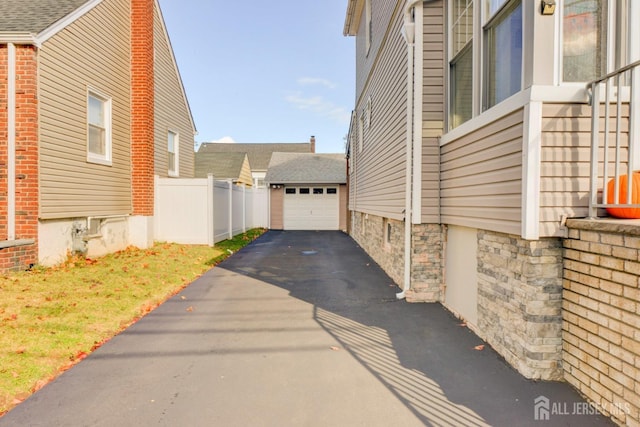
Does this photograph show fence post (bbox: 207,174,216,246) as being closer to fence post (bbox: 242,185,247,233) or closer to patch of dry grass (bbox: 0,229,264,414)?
patch of dry grass (bbox: 0,229,264,414)

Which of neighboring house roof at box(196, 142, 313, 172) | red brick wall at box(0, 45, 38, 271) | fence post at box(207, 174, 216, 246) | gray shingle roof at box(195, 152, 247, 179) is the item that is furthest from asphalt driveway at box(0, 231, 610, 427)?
neighboring house roof at box(196, 142, 313, 172)

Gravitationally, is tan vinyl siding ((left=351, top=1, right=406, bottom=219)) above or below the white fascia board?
below

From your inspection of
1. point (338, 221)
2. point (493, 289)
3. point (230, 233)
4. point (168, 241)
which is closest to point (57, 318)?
point (493, 289)

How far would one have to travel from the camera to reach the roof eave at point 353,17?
12.8 m

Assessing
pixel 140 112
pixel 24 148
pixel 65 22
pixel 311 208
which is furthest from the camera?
pixel 311 208

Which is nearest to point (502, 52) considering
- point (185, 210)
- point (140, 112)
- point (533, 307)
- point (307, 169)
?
point (533, 307)

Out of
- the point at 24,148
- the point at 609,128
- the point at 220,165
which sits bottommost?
the point at 609,128

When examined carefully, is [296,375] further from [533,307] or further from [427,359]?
[533,307]

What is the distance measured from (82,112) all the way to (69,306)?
5249 mm

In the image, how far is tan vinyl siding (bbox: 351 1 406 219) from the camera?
6434 mm

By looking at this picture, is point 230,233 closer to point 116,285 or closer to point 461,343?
point 116,285

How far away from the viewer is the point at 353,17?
45.3 feet

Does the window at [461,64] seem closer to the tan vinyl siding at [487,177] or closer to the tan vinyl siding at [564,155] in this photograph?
the tan vinyl siding at [487,177]

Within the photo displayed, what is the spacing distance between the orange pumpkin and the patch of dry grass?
16.0 feet
